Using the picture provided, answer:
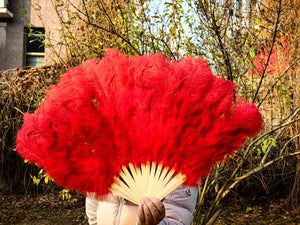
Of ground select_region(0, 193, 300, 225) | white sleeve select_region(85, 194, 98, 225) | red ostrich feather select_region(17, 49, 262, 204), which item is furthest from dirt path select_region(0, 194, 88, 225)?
red ostrich feather select_region(17, 49, 262, 204)

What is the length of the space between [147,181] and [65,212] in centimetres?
442

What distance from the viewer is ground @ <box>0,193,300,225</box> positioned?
429 cm

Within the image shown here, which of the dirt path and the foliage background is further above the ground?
the foliage background

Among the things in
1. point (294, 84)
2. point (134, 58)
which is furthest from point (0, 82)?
point (134, 58)

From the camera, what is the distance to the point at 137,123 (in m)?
1.08

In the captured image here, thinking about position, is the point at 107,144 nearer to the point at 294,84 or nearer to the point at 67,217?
the point at 294,84

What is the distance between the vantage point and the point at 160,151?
1051mm

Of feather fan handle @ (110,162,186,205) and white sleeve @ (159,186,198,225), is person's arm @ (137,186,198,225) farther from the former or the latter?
feather fan handle @ (110,162,186,205)

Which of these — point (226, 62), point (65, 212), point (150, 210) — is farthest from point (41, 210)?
point (150, 210)

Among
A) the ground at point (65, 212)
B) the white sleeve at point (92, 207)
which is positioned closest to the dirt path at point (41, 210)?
the ground at point (65, 212)

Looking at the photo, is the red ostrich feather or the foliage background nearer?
the red ostrich feather

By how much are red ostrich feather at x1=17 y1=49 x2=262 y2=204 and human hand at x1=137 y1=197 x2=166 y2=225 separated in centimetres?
12

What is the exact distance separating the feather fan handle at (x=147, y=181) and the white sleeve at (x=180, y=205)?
37cm

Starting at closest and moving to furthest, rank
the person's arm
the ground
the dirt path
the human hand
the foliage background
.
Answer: the human hand < the person's arm < the foliage background < the ground < the dirt path
